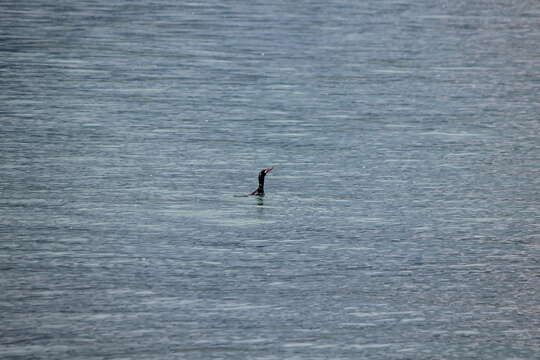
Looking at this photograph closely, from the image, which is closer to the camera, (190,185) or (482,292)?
(482,292)

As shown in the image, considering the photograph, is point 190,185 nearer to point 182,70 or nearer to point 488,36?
point 182,70

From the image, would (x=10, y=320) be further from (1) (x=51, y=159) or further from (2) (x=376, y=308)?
(1) (x=51, y=159)

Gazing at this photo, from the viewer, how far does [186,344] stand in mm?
19562

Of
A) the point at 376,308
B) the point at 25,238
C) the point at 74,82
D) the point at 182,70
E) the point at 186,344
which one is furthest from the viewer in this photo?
the point at 182,70

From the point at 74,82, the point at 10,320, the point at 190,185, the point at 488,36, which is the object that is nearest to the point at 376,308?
the point at 10,320

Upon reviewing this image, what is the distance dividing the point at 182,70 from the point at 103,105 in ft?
34.7

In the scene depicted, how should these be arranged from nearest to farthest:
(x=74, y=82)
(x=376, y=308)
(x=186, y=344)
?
(x=186, y=344) < (x=376, y=308) < (x=74, y=82)

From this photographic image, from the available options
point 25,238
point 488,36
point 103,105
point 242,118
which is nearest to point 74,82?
point 103,105

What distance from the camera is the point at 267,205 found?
95.5ft

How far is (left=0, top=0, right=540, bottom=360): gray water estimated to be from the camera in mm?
20516

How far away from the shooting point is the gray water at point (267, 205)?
2052cm

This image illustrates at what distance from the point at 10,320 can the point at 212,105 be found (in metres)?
25.2

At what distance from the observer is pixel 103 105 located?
4431cm

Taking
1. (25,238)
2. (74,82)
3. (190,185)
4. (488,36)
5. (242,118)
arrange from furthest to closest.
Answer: (488,36) → (74,82) → (242,118) → (190,185) → (25,238)
